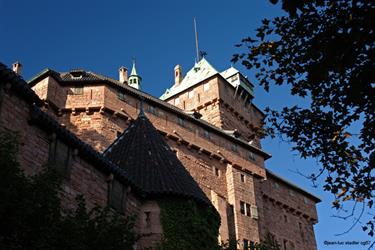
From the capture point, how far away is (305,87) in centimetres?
988

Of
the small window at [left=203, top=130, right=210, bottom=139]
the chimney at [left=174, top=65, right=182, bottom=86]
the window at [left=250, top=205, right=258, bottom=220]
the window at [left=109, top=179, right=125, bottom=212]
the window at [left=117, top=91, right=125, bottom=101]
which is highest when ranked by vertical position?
the chimney at [left=174, top=65, right=182, bottom=86]

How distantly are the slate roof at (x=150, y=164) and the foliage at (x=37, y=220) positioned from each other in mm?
6429

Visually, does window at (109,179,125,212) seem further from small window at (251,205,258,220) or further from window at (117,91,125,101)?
small window at (251,205,258,220)

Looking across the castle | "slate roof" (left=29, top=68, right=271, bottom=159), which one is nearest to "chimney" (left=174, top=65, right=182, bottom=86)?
the castle

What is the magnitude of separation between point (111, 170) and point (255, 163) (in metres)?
23.3

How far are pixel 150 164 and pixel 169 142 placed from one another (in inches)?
615

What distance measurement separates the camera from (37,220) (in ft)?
26.7

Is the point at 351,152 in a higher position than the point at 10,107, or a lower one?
lower

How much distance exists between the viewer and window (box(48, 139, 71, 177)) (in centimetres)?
1315

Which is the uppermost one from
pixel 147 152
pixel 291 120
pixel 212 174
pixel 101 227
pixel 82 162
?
pixel 212 174

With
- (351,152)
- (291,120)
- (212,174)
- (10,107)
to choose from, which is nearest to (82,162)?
(10,107)

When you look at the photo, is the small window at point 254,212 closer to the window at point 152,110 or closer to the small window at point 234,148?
the small window at point 234,148

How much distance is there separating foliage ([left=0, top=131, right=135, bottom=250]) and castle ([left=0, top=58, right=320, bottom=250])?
3725mm

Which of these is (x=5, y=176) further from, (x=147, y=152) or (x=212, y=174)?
(x=212, y=174)
